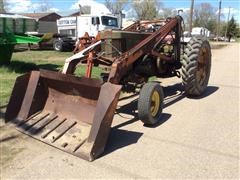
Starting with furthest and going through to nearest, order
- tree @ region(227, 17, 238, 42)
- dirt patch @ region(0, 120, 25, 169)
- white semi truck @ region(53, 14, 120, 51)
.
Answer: tree @ region(227, 17, 238, 42) → white semi truck @ region(53, 14, 120, 51) → dirt patch @ region(0, 120, 25, 169)

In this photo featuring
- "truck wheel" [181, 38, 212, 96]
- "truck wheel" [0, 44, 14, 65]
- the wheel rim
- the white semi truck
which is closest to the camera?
"truck wheel" [181, 38, 212, 96]

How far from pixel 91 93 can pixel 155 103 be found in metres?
1.26

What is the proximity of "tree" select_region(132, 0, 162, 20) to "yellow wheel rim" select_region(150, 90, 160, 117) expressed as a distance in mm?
62590

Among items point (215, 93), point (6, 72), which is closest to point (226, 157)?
point (215, 93)

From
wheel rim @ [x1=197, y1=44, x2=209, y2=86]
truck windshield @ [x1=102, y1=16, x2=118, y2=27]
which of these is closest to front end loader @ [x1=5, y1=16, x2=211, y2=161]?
wheel rim @ [x1=197, y1=44, x2=209, y2=86]

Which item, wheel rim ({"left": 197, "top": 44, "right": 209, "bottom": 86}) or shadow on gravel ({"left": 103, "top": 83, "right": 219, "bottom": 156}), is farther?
wheel rim ({"left": 197, "top": 44, "right": 209, "bottom": 86})

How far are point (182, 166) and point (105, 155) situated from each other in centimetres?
100

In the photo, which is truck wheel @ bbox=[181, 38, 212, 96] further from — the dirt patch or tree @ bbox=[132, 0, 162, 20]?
tree @ bbox=[132, 0, 162, 20]

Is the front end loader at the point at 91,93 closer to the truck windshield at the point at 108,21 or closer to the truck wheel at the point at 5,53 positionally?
the truck wheel at the point at 5,53

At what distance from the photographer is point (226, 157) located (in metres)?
4.98

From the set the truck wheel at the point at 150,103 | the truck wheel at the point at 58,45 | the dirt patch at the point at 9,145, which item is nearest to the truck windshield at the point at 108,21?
the truck wheel at the point at 58,45

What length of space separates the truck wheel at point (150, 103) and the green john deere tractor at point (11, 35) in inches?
239

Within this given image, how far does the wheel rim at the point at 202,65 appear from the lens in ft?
27.3

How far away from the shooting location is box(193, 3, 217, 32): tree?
10012 centimetres
